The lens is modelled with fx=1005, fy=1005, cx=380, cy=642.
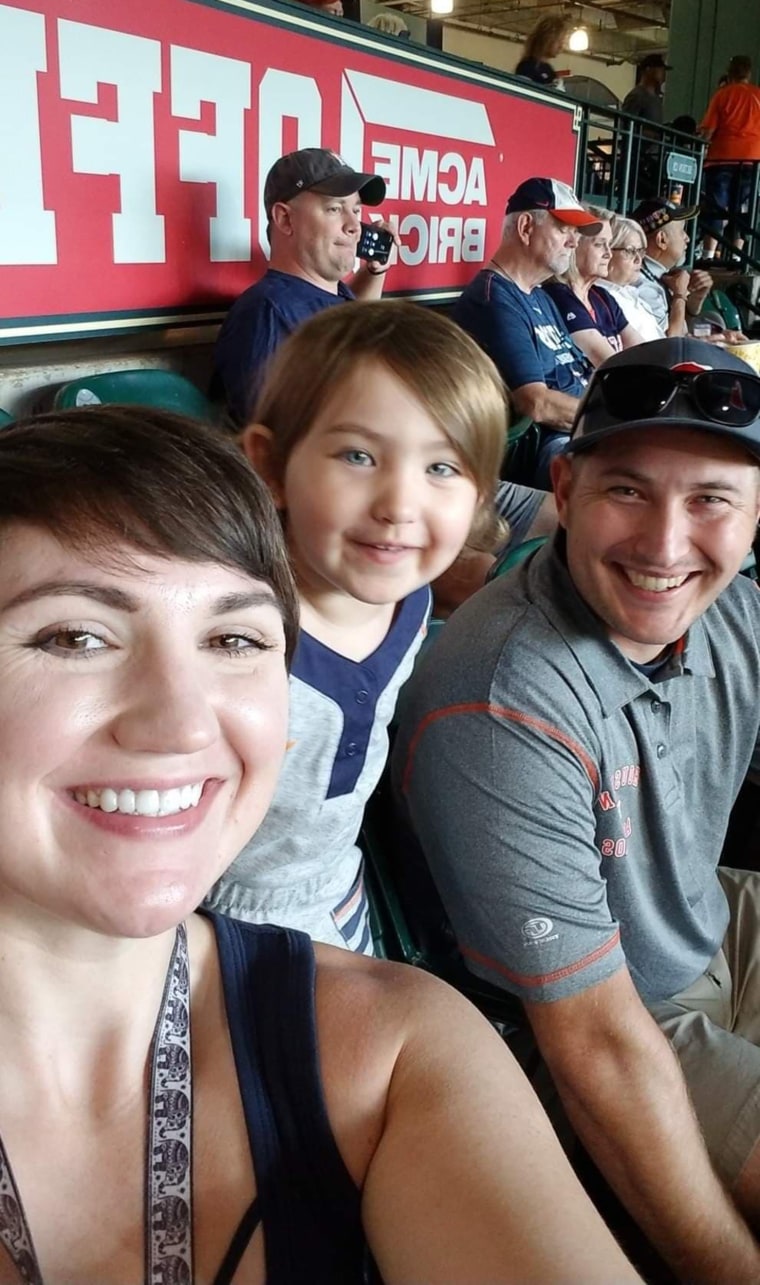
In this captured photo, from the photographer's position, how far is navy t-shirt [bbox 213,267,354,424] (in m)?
2.91

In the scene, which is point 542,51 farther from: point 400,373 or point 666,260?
point 400,373

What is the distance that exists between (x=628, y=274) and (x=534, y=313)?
1.94 meters

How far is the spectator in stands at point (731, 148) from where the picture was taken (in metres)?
8.59

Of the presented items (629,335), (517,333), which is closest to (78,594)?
(517,333)

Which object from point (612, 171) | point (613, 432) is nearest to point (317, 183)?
point (613, 432)

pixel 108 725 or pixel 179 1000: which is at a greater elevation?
pixel 108 725

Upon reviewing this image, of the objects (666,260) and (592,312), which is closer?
(592,312)

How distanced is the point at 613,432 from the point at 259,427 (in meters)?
0.57

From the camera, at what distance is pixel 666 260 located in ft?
22.2

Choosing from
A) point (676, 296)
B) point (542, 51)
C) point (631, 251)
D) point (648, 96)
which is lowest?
point (676, 296)

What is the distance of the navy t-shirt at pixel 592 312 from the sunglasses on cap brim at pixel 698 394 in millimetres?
2825

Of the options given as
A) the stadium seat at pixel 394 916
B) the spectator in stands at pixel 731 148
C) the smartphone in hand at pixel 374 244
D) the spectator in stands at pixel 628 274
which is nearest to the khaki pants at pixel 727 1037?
the stadium seat at pixel 394 916

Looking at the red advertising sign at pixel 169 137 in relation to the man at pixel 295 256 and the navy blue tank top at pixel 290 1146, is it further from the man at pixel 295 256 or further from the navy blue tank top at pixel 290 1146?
the navy blue tank top at pixel 290 1146

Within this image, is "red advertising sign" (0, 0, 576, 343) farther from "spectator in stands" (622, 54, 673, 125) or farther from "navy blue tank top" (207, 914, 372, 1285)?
"spectator in stands" (622, 54, 673, 125)
